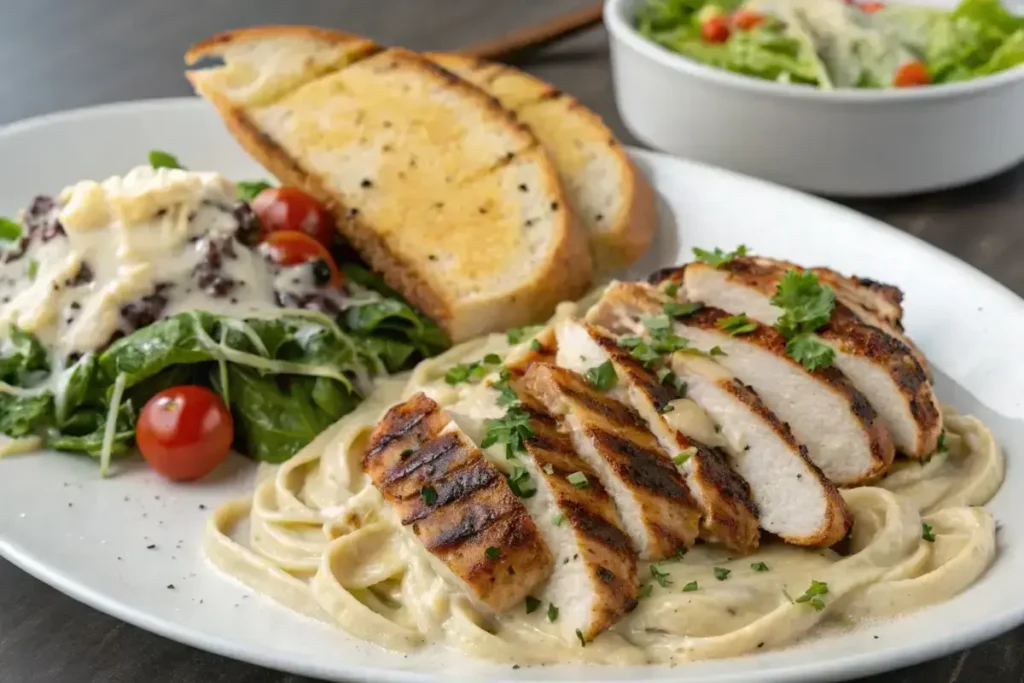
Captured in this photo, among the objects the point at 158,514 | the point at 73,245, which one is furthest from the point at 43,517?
the point at 73,245

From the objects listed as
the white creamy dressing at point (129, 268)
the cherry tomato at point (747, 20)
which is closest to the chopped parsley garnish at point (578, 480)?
the white creamy dressing at point (129, 268)

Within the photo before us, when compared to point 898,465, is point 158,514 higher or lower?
higher

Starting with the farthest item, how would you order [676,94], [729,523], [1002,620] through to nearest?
[676,94] → [729,523] → [1002,620]

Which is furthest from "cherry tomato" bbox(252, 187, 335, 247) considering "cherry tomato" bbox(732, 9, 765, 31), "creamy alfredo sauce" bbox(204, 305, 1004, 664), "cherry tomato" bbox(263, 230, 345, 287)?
"cherry tomato" bbox(732, 9, 765, 31)

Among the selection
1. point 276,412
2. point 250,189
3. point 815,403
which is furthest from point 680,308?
point 250,189

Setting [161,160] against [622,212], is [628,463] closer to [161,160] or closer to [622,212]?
[622,212]

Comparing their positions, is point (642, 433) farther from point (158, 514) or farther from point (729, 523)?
point (158, 514)
